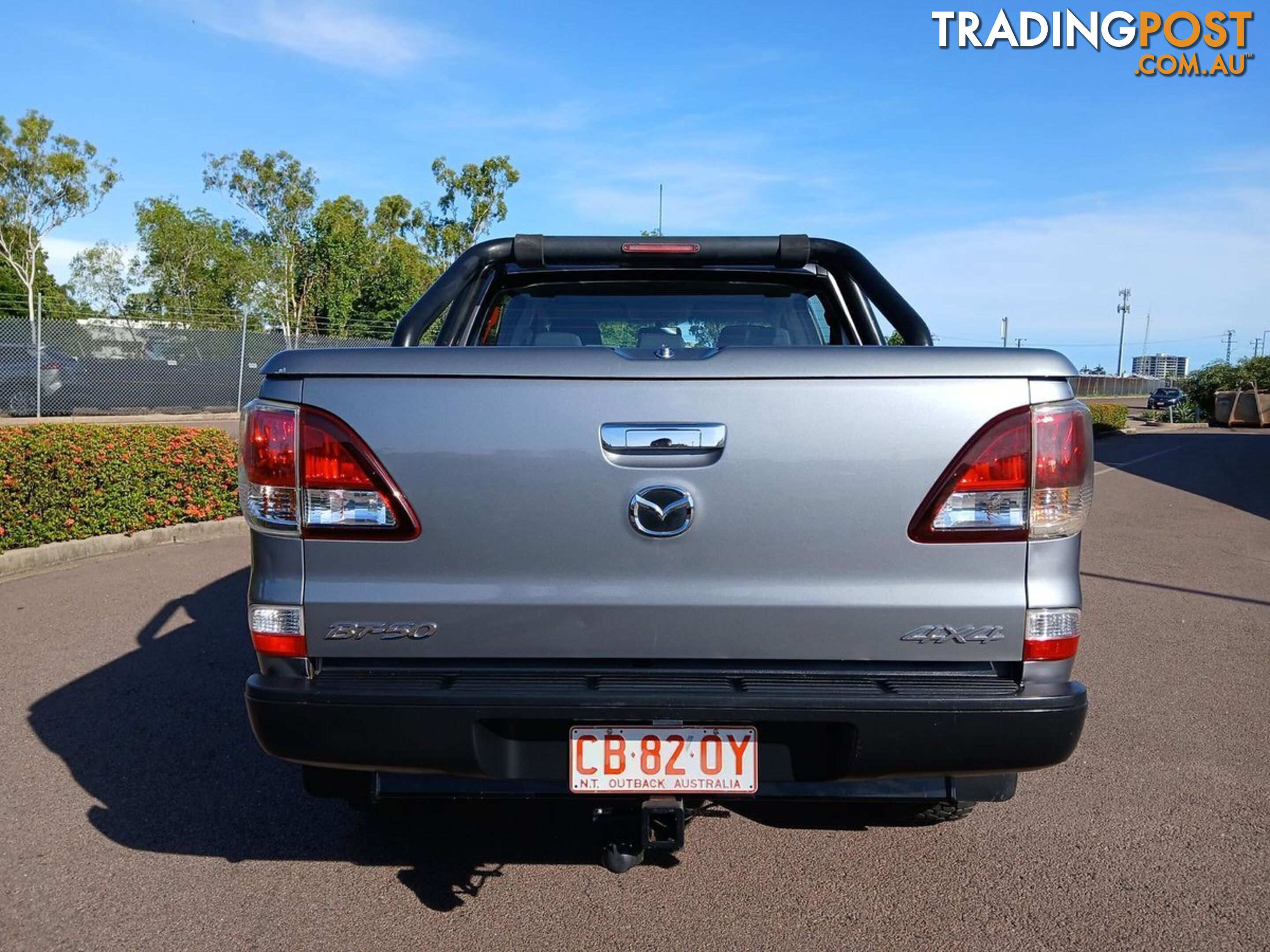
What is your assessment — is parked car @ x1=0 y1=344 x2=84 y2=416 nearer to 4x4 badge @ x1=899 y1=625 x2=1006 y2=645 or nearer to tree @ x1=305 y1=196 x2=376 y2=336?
tree @ x1=305 y1=196 x2=376 y2=336

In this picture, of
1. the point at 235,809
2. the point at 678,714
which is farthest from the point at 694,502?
the point at 235,809

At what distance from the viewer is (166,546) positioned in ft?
29.7

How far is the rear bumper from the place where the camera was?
240 cm

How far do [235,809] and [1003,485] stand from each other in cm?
273

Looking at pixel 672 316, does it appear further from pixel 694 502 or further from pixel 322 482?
pixel 322 482

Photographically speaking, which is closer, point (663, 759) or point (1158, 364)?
point (663, 759)

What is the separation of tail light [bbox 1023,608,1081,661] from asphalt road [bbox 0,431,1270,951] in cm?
89

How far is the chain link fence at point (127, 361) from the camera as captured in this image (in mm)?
18859

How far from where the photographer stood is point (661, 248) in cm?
369

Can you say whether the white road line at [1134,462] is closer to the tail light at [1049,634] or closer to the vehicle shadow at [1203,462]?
the vehicle shadow at [1203,462]

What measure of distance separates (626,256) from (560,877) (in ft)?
6.62

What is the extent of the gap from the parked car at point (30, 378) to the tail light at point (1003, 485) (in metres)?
19.8

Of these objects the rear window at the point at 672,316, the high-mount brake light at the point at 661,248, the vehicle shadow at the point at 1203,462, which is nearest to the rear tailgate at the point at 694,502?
the high-mount brake light at the point at 661,248

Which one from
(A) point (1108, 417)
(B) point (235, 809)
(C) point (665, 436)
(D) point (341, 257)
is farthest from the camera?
(D) point (341, 257)
